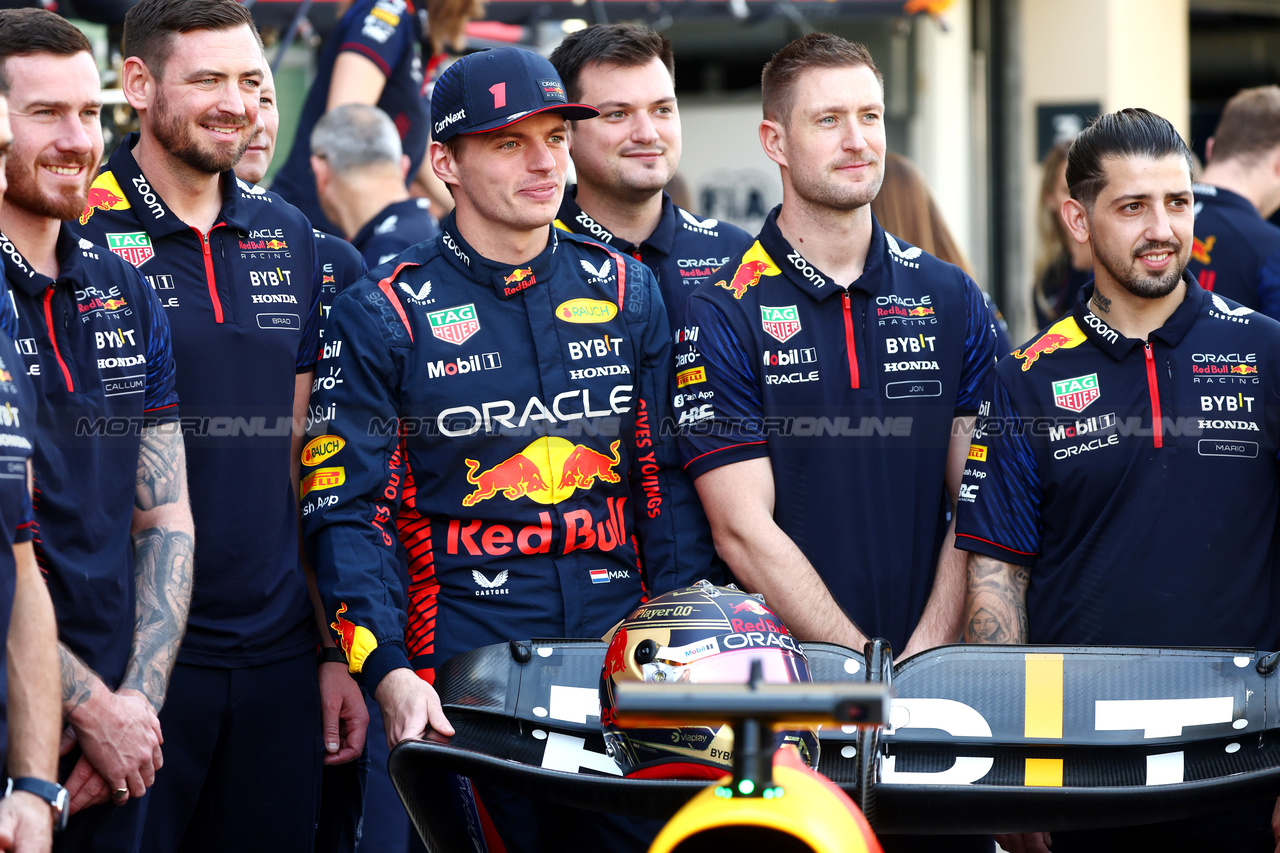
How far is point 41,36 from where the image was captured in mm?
3016

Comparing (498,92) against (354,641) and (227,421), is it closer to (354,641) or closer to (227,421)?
(227,421)

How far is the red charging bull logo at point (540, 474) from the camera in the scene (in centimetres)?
324

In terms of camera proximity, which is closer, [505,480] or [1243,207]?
[505,480]

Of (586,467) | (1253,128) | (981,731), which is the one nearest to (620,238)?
(586,467)

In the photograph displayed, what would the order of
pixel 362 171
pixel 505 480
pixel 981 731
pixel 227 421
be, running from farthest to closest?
1. pixel 362 171
2. pixel 227 421
3. pixel 505 480
4. pixel 981 731

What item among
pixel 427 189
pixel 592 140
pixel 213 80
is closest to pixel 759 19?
pixel 427 189

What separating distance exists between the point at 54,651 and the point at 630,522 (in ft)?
4.34

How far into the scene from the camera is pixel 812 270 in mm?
3592

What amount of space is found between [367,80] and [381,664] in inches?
127

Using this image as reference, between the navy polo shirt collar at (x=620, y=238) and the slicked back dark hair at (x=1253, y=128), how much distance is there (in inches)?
112

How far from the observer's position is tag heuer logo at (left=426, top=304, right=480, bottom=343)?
10.8ft

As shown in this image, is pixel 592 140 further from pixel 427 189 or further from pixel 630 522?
pixel 427 189

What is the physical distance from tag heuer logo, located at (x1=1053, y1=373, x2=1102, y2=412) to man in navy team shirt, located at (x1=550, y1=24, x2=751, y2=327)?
104 centimetres

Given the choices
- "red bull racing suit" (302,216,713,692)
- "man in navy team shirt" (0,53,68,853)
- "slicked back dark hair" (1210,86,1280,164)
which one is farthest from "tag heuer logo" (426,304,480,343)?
"slicked back dark hair" (1210,86,1280,164)
